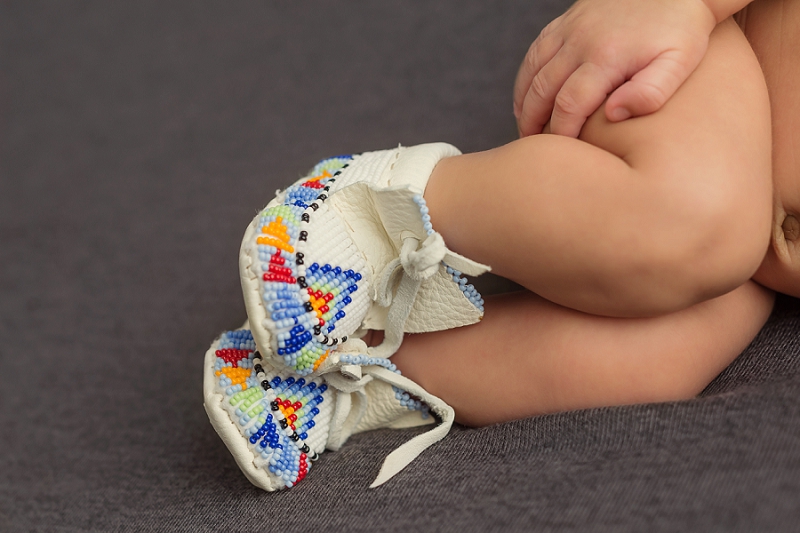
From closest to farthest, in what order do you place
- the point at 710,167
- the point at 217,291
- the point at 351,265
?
1. the point at 710,167
2. the point at 351,265
3. the point at 217,291

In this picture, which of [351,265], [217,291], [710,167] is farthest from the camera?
[217,291]

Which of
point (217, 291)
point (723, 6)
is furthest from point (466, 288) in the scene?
point (217, 291)

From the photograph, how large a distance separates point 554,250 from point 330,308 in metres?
0.22

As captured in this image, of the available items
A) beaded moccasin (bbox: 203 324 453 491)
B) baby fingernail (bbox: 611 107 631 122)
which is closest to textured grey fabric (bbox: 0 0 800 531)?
beaded moccasin (bbox: 203 324 453 491)

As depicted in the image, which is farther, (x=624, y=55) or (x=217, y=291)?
(x=217, y=291)

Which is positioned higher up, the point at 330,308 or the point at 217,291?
the point at 330,308

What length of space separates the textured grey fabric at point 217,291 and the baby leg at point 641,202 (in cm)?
11

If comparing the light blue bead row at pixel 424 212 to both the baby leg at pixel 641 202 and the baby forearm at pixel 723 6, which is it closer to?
the baby leg at pixel 641 202

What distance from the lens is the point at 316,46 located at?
50.0 inches

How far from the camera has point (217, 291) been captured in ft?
3.57

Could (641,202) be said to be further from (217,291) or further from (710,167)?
(217,291)

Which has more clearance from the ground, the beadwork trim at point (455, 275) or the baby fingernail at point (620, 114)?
the baby fingernail at point (620, 114)

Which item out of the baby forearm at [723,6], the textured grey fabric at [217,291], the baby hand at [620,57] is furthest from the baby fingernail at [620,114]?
the textured grey fabric at [217,291]

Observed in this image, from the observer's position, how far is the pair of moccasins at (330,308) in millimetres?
620
